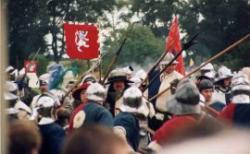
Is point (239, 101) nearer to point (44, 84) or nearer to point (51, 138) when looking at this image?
point (51, 138)

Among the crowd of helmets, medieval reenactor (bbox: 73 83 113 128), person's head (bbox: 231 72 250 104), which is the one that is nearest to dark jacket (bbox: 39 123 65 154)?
the crowd of helmets

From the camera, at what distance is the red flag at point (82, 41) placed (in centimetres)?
1072

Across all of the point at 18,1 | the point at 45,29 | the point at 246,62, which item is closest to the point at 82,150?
the point at 18,1

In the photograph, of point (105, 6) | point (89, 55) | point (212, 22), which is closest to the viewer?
point (89, 55)

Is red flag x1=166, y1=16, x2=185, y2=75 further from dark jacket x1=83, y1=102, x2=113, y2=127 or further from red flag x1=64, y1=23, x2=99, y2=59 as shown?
dark jacket x1=83, y1=102, x2=113, y2=127

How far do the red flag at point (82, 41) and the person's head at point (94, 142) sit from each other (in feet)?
27.9

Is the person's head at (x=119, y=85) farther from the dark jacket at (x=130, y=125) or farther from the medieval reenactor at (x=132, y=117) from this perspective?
the dark jacket at (x=130, y=125)

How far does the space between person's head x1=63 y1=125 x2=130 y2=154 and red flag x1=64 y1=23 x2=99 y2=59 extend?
8490 millimetres

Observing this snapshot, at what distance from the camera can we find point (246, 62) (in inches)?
1262

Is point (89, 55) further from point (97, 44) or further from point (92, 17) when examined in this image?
point (92, 17)

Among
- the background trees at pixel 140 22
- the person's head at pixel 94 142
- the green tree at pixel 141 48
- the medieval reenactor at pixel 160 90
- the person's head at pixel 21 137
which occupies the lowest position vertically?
the green tree at pixel 141 48

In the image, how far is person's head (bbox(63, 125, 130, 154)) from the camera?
2082 mm

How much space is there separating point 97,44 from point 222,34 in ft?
114

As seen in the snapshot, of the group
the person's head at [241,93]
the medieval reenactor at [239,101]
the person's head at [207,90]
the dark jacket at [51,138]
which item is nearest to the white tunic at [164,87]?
the person's head at [207,90]
